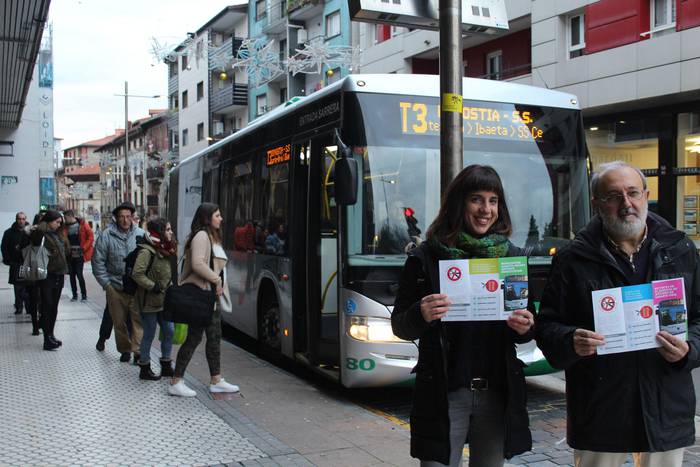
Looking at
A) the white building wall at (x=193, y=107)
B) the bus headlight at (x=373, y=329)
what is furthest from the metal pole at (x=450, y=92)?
the white building wall at (x=193, y=107)

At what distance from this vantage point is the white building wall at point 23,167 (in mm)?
27797

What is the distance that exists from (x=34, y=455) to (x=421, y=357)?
3361 millimetres

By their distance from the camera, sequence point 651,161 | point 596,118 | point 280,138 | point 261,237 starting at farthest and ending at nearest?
point 596,118 → point 651,161 → point 261,237 → point 280,138

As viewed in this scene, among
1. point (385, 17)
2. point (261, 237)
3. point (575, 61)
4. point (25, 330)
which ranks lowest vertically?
point (25, 330)

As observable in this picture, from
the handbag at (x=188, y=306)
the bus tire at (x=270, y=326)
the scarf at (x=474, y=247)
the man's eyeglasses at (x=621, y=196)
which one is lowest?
the bus tire at (x=270, y=326)

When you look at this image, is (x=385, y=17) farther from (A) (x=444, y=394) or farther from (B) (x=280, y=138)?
(A) (x=444, y=394)

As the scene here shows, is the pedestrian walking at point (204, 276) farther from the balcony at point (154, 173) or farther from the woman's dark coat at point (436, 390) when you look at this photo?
the balcony at point (154, 173)

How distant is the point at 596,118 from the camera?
61.1ft

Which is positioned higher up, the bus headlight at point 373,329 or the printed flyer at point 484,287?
the printed flyer at point 484,287

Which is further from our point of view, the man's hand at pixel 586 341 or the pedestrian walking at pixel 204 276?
the pedestrian walking at pixel 204 276

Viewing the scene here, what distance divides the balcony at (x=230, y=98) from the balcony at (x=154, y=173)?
64.6ft

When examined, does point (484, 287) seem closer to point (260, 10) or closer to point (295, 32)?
point (295, 32)

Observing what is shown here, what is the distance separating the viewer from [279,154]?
27.5 ft

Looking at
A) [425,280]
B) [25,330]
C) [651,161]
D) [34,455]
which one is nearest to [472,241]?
[425,280]
